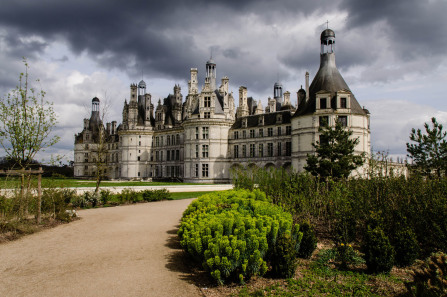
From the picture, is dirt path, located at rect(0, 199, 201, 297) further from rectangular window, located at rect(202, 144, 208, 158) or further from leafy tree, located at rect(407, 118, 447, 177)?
rectangular window, located at rect(202, 144, 208, 158)

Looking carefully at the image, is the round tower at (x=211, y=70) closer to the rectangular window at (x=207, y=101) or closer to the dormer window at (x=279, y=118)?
the rectangular window at (x=207, y=101)

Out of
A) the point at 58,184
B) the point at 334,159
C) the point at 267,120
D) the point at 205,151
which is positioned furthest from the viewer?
the point at 205,151

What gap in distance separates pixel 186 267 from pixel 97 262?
2.37m

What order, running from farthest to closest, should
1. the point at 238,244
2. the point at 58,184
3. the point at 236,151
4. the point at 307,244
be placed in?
the point at 236,151
the point at 58,184
the point at 307,244
the point at 238,244

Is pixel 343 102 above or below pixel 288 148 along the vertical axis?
above

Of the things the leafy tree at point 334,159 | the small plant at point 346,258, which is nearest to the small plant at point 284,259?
the small plant at point 346,258

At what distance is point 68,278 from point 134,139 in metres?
56.6

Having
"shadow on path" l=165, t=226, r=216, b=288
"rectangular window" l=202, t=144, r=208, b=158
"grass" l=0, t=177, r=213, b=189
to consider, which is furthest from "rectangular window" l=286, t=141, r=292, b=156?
"shadow on path" l=165, t=226, r=216, b=288

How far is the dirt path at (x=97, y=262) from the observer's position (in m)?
6.84

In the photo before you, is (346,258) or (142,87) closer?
(346,258)

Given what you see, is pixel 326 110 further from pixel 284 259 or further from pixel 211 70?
pixel 284 259

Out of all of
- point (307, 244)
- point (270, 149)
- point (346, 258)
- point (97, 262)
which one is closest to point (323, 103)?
point (270, 149)

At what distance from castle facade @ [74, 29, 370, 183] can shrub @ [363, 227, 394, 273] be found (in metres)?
8.76

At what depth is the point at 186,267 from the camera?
27.4ft
